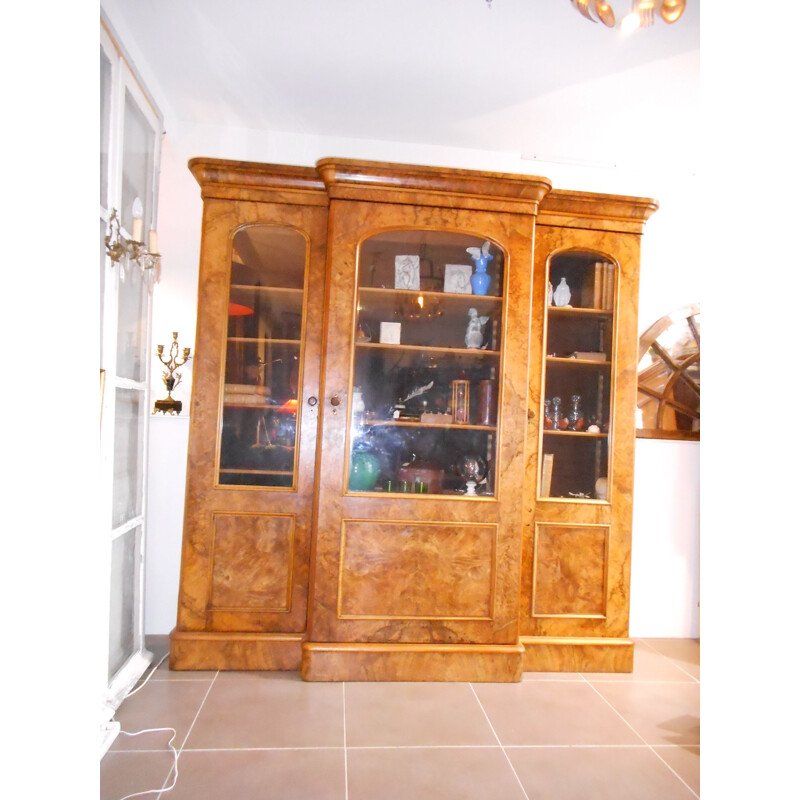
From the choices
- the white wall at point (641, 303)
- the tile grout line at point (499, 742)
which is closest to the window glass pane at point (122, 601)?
the white wall at point (641, 303)

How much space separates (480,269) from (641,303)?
121 cm

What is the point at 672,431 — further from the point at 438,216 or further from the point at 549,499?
the point at 438,216

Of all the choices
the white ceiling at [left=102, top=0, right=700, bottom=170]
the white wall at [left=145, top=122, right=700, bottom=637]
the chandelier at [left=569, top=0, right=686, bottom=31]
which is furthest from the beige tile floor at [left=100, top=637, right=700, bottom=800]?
the white ceiling at [left=102, top=0, right=700, bottom=170]

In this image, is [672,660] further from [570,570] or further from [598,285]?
[598,285]

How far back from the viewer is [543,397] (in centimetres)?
290

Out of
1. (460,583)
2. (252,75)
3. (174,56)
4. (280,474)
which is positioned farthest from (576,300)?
(174,56)

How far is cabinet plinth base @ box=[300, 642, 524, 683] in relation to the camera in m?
2.55

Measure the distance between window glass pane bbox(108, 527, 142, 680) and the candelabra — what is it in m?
0.62

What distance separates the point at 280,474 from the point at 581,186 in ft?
7.83

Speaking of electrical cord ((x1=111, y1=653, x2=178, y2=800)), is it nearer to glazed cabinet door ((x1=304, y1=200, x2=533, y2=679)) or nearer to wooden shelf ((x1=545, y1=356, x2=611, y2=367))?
glazed cabinet door ((x1=304, y1=200, x2=533, y2=679))

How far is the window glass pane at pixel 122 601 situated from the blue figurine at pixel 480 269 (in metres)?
1.97

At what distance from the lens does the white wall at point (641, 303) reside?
Answer: 2943mm

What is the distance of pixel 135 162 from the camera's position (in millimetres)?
2488

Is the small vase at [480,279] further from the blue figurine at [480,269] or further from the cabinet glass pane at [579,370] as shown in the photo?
the cabinet glass pane at [579,370]
